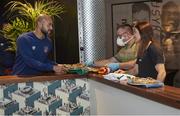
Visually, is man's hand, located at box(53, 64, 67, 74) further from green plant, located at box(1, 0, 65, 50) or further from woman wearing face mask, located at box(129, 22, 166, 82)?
green plant, located at box(1, 0, 65, 50)

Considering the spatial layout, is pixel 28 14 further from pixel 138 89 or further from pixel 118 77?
pixel 138 89

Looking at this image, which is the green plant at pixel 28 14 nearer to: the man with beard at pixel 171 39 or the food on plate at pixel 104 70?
the man with beard at pixel 171 39

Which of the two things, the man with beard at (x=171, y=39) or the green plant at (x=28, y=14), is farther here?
the green plant at (x=28, y=14)

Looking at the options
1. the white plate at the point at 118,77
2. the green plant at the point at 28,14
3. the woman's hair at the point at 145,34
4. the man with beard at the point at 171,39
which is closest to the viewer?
the white plate at the point at 118,77

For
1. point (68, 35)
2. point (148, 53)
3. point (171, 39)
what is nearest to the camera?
point (148, 53)

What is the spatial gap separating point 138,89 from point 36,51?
1316 mm

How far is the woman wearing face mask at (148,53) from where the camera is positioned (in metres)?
2.67

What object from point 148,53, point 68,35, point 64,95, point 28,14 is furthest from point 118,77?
point 68,35

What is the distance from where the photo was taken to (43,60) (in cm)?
327

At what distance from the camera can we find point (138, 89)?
2.20 meters

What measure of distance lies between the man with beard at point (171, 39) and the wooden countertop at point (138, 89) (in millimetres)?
1505

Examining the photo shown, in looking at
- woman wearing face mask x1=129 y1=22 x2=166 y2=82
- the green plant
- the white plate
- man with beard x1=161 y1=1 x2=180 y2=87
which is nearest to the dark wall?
the green plant

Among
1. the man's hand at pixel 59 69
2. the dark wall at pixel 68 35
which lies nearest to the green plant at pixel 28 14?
the dark wall at pixel 68 35

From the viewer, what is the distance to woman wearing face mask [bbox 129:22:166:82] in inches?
105
